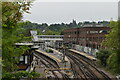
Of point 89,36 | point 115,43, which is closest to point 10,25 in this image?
point 115,43

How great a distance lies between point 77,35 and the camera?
152 ft

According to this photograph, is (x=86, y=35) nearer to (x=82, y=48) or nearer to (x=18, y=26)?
(x=82, y=48)

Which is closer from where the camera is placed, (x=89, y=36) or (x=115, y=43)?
(x=115, y=43)

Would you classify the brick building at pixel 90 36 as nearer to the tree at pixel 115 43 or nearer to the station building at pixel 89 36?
the station building at pixel 89 36

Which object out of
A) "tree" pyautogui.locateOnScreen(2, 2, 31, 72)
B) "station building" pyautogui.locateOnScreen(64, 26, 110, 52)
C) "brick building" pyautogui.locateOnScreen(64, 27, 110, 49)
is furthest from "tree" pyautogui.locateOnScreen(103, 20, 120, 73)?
"brick building" pyautogui.locateOnScreen(64, 27, 110, 49)

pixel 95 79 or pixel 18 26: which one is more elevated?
pixel 18 26

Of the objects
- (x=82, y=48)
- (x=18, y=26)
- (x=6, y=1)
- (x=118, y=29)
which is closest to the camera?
(x=6, y=1)

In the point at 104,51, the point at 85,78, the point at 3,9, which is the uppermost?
the point at 3,9

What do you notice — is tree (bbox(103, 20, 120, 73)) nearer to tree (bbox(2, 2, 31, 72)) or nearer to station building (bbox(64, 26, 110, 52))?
tree (bbox(2, 2, 31, 72))

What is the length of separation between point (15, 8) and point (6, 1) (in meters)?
0.25

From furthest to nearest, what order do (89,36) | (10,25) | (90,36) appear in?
(89,36)
(90,36)
(10,25)

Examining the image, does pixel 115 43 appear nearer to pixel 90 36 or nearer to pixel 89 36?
pixel 90 36

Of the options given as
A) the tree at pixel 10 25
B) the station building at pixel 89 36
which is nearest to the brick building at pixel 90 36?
the station building at pixel 89 36

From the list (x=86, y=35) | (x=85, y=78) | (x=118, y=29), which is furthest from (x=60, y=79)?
(x=86, y=35)
